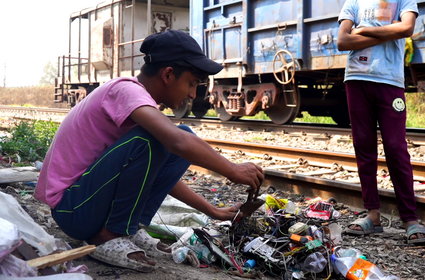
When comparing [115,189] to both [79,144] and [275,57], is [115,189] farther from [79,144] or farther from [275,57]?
[275,57]

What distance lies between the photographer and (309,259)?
8.87 ft

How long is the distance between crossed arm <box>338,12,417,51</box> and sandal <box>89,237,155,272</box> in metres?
2.22

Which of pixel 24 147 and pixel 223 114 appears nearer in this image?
pixel 24 147

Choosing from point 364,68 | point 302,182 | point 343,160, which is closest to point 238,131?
point 343,160

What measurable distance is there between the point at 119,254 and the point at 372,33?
2349mm

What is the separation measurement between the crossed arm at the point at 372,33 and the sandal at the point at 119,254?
2.22m

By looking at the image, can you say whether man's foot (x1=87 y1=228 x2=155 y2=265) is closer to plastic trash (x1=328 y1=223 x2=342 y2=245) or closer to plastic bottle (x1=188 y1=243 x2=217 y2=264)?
plastic bottle (x1=188 y1=243 x2=217 y2=264)

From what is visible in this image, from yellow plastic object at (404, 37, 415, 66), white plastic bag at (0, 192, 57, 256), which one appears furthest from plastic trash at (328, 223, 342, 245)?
yellow plastic object at (404, 37, 415, 66)

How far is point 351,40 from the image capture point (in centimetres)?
377

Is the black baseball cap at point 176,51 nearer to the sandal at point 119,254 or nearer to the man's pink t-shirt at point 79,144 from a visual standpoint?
the man's pink t-shirt at point 79,144

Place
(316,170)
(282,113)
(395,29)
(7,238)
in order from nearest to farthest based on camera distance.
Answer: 1. (7,238)
2. (395,29)
3. (316,170)
4. (282,113)

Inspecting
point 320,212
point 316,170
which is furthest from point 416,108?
point 320,212

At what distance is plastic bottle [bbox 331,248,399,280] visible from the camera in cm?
267

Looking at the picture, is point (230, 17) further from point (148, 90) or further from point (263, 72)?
point (148, 90)
